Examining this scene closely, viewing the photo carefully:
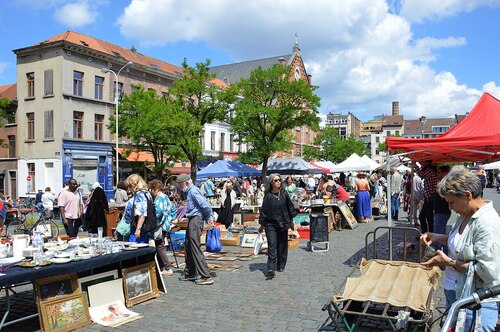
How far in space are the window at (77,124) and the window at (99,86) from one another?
2227 mm

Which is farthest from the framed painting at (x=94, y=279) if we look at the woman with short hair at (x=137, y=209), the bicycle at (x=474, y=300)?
the bicycle at (x=474, y=300)

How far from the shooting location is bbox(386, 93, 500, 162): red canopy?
7777mm

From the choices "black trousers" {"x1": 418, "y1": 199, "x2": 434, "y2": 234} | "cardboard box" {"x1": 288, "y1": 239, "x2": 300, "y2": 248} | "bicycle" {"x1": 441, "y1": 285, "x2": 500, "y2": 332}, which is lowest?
"cardboard box" {"x1": 288, "y1": 239, "x2": 300, "y2": 248}

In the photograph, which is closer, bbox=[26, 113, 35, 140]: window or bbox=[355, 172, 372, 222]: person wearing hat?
bbox=[355, 172, 372, 222]: person wearing hat

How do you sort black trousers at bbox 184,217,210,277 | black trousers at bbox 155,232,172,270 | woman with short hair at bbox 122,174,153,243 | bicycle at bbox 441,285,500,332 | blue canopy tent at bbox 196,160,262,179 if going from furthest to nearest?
blue canopy tent at bbox 196,160,262,179 < black trousers at bbox 155,232,172,270 < black trousers at bbox 184,217,210,277 < woman with short hair at bbox 122,174,153,243 < bicycle at bbox 441,285,500,332

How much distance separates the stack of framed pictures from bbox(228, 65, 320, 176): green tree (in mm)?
24930

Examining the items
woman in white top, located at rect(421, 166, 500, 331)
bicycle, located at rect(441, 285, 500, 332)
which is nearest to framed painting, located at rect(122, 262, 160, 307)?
woman in white top, located at rect(421, 166, 500, 331)

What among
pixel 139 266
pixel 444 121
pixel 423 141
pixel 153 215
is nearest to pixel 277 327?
pixel 139 266

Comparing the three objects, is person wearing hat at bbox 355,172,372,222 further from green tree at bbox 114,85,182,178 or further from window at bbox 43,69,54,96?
window at bbox 43,69,54,96

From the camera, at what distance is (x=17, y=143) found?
33.7 metres

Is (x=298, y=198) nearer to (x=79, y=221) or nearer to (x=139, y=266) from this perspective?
(x=79, y=221)

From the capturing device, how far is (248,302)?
635cm

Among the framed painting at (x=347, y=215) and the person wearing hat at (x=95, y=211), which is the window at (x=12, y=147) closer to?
the person wearing hat at (x=95, y=211)

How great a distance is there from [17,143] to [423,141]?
32754 mm
